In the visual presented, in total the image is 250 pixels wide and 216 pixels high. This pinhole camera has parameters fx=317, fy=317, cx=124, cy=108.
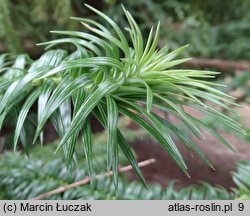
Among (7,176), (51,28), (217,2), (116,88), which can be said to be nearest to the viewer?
(116,88)

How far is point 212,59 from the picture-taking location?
6.57 feet

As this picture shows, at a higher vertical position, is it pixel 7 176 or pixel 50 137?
pixel 7 176

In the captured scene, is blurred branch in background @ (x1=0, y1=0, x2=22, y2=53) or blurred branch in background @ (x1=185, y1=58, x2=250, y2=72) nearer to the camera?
blurred branch in background @ (x1=0, y1=0, x2=22, y2=53)

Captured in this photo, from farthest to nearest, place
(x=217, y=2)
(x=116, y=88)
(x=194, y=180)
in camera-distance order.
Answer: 1. (x=217, y=2)
2. (x=194, y=180)
3. (x=116, y=88)

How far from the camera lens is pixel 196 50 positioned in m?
2.00

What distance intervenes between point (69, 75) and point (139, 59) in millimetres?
143

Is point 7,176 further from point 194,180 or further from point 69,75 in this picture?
point 194,180

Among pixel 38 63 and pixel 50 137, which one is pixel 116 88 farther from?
pixel 50 137

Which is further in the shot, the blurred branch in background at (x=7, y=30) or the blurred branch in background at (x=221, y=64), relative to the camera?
the blurred branch in background at (x=221, y=64)

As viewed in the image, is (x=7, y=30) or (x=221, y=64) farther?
(x=221, y=64)
